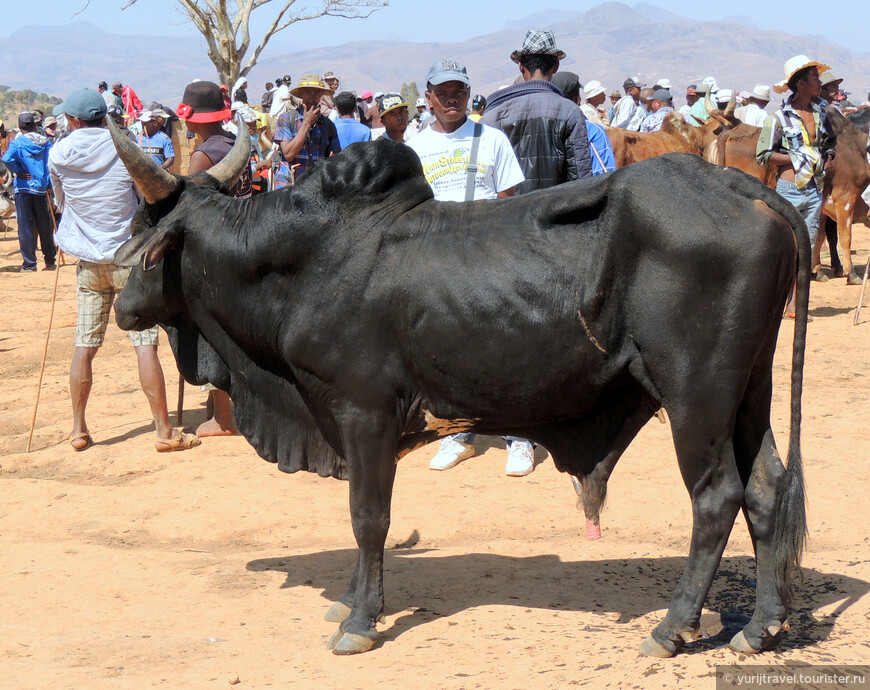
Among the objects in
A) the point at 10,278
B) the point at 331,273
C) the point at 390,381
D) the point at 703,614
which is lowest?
the point at 10,278

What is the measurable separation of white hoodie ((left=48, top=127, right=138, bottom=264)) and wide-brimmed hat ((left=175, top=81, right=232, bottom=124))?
586mm

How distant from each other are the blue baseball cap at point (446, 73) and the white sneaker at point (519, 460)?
226 centimetres

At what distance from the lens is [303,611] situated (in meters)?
4.44

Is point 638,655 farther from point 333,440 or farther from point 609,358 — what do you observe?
point 333,440

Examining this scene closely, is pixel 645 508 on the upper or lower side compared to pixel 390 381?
lower

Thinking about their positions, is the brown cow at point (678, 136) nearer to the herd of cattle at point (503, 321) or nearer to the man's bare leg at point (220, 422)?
the man's bare leg at point (220, 422)

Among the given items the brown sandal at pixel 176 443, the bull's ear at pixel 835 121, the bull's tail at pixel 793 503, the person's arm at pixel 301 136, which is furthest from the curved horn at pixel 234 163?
the bull's ear at pixel 835 121

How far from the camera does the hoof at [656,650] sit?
3.65m

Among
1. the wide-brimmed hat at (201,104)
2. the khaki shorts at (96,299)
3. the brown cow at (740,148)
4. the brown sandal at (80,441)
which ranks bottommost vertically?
the brown sandal at (80,441)

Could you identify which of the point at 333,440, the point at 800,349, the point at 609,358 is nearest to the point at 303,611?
the point at 333,440

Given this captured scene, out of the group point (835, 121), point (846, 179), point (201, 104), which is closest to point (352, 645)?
point (201, 104)

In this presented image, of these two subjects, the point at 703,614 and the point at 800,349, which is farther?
the point at 703,614

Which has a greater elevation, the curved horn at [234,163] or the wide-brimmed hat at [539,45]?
the wide-brimmed hat at [539,45]

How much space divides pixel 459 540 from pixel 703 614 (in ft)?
5.12
